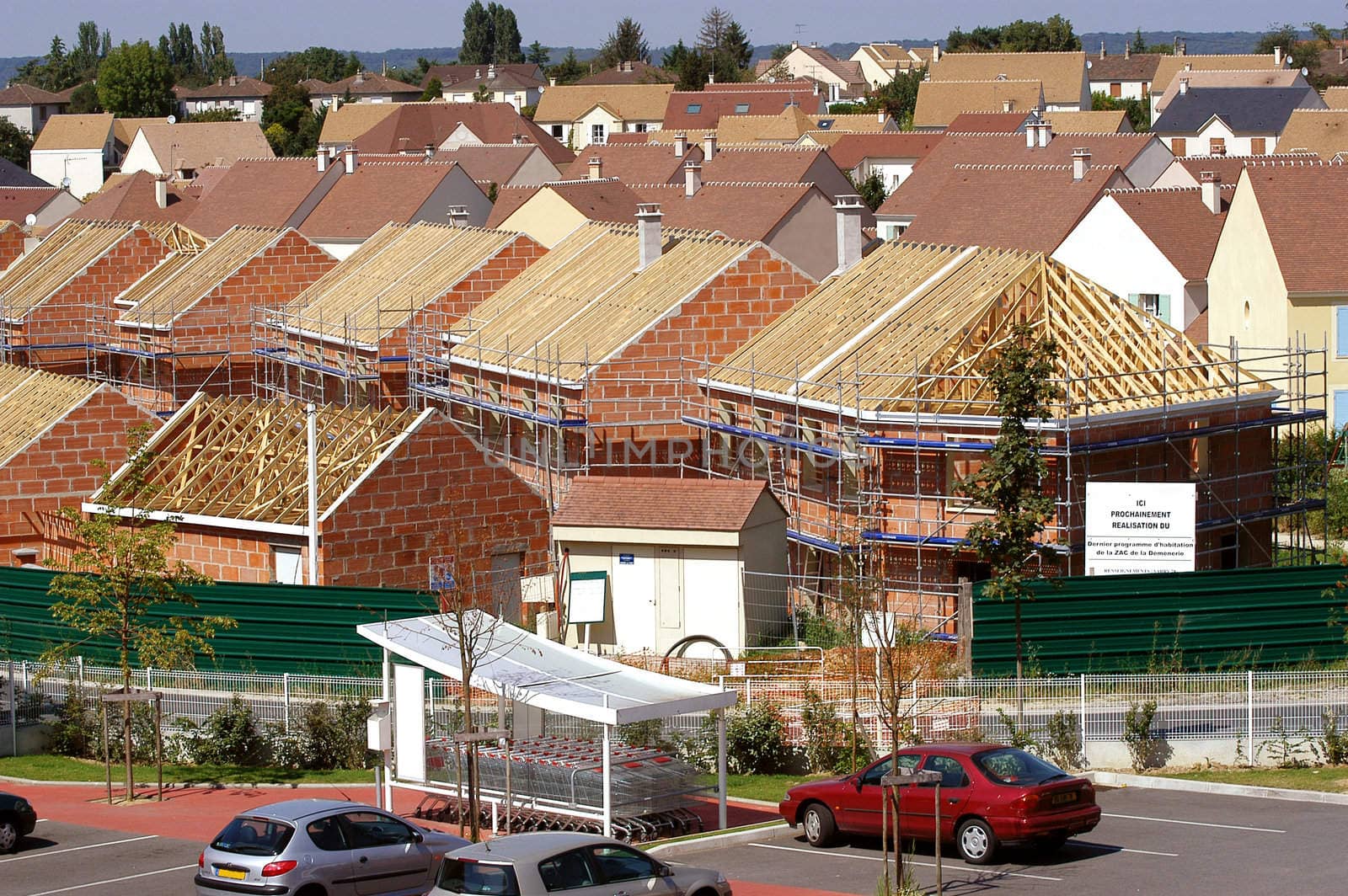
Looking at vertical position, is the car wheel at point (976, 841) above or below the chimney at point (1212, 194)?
below

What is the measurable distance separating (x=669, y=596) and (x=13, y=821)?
47.2 feet

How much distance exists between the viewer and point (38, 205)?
362 feet

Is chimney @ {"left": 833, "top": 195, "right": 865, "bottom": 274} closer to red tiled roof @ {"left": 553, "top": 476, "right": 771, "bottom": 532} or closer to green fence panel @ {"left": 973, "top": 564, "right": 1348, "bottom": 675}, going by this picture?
red tiled roof @ {"left": 553, "top": 476, "right": 771, "bottom": 532}

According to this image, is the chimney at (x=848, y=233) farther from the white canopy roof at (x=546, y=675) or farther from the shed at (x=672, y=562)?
the white canopy roof at (x=546, y=675)

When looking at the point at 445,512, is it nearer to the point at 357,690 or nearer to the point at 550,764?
the point at 357,690

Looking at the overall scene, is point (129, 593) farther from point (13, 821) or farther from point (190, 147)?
point (190, 147)

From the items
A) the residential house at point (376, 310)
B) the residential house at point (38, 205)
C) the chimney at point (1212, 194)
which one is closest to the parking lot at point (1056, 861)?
the residential house at point (376, 310)

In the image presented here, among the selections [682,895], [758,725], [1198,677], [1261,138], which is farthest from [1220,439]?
[1261,138]

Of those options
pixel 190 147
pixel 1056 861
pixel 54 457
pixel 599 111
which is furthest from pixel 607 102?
pixel 1056 861

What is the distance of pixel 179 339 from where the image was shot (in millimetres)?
55281

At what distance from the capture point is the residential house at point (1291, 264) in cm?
5078

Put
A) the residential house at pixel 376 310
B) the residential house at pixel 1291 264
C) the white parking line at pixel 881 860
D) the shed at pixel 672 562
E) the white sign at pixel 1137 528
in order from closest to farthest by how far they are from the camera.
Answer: the white parking line at pixel 881 860 < the white sign at pixel 1137 528 < the shed at pixel 672 562 < the residential house at pixel 376 310 < the residential house at pixel 1291 264

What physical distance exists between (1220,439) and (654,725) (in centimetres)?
1426

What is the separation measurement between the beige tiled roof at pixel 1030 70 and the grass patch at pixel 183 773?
127186 millimetres
